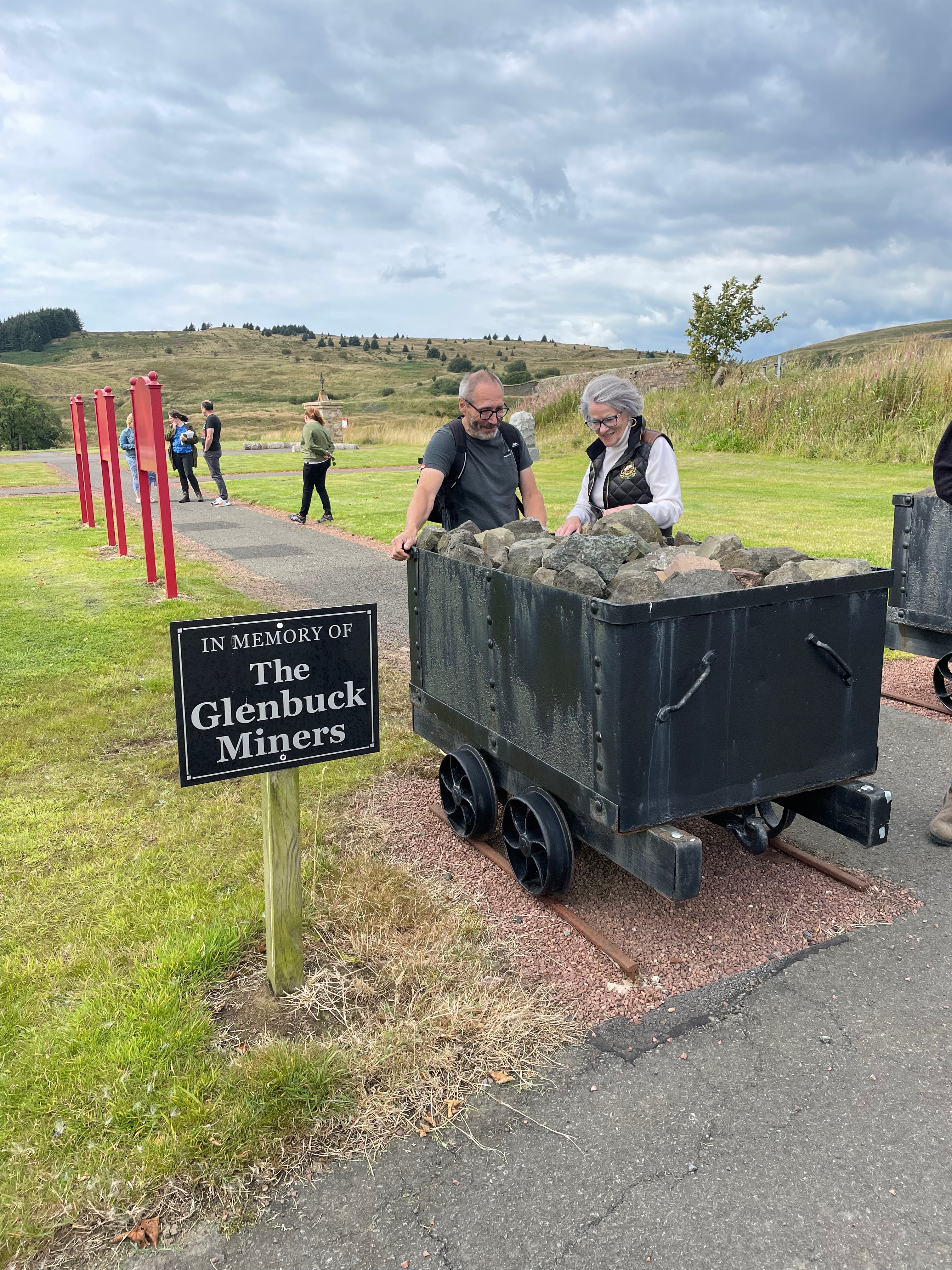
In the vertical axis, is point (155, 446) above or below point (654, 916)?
above

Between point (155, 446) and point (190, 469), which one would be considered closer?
point (155, 446)

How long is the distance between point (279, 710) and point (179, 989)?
3.33 ft

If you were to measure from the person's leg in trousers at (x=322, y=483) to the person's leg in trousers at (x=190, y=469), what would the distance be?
178 inches

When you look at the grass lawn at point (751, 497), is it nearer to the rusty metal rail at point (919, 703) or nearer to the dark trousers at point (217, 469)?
the dark trousers at point (217, 469)

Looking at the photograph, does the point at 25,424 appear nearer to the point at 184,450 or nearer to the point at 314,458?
the point at 184,450

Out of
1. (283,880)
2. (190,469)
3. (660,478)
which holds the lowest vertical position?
(283,880)

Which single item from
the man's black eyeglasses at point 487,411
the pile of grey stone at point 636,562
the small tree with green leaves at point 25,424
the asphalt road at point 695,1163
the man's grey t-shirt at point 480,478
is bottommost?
the asphalt road at point 695,1163

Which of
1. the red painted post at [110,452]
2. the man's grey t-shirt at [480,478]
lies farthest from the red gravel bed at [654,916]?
the red painted post at [110,452]

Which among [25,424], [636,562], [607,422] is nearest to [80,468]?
[607,422]

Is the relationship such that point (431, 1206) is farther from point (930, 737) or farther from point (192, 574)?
point (192, 574)

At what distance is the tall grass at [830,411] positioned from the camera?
19594 millimetres

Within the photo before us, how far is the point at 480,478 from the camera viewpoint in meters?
4.72

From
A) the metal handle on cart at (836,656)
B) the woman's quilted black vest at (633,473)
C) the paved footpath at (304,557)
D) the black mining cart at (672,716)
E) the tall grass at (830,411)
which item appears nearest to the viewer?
the black mining cart at (672,716)

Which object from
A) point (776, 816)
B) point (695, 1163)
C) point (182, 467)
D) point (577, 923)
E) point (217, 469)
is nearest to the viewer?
point (695, 1163)
